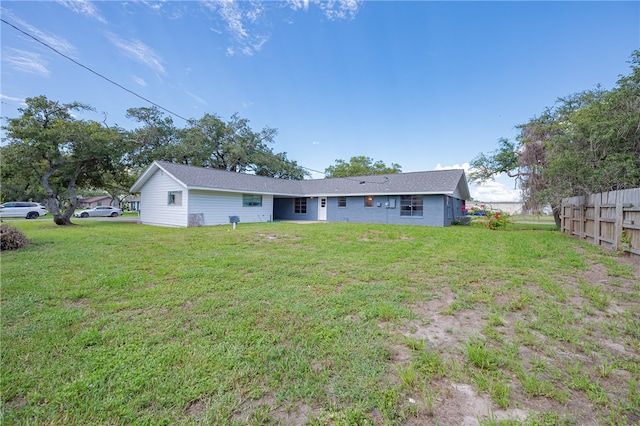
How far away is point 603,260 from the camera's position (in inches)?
228

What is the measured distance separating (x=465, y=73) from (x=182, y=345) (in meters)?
16.6

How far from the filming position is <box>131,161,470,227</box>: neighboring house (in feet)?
47.2

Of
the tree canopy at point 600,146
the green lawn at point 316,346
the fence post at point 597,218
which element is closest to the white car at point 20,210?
the green lawn at point 316,346

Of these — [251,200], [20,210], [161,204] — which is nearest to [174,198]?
[161,204]

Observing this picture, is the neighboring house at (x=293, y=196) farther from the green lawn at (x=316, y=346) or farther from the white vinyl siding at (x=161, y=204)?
the green lawn at (x=316, y=346)

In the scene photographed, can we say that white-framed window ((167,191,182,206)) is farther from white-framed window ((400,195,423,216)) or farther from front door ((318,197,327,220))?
Answer: white-framed window ((400,195,423,216))

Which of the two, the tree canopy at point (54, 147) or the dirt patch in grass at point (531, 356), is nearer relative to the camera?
the dirt patch in grass at point (531, 356)

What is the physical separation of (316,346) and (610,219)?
9310mm

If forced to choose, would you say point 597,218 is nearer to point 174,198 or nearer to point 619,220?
point 619,220

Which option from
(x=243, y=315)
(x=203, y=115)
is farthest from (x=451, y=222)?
(x=203, y=115)

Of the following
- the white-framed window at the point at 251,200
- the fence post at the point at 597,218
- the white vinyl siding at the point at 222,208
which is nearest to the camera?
the fence post at the point at 597,218

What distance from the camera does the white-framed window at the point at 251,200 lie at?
55.5 ft

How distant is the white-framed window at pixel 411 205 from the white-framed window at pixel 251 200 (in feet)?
32.7

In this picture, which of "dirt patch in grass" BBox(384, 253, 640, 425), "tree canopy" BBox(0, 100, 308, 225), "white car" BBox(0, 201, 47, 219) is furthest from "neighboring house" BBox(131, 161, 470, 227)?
"white car" BBox(0, 201, 47, 219)
